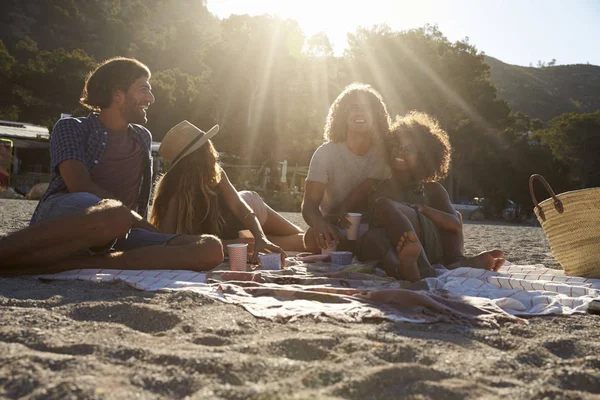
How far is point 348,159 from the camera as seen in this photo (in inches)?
164

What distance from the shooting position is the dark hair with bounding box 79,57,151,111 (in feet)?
11.6

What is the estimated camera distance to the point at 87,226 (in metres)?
2.86

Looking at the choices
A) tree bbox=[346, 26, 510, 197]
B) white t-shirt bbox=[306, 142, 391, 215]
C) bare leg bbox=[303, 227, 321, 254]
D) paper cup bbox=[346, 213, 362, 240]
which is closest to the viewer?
paper cup bbox=[346, 213, 362, 240]

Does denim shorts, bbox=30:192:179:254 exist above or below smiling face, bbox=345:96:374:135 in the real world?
below

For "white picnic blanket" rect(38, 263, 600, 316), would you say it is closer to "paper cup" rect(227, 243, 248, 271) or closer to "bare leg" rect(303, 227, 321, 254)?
"paper cup" rect(227, 243, 248, 271)

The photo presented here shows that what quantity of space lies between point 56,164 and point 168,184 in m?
0.84

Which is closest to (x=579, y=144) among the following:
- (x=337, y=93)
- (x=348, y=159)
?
(x=337, y=93)

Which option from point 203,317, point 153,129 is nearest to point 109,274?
point 203,317

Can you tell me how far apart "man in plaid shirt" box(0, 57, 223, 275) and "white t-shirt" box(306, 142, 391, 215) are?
3.86 feet

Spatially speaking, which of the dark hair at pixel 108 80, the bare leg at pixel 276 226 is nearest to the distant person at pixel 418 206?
the bare leg at pixel 276 226

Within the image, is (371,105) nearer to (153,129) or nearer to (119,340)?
(119,340)

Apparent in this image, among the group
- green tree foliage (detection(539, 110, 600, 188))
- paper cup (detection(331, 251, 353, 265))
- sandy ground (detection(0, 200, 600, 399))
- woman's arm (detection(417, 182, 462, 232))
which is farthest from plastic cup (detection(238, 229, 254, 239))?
green tree foliage (detection(539, 110, 600, 188))

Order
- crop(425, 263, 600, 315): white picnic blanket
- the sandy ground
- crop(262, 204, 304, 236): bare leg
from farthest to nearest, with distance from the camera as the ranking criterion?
1. crop(262, 204, 304, 236): bare leg
2. crop(425, 263, 600, 315): white picnic blanket
3. the sandy ground

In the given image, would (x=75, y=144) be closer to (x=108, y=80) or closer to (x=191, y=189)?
(x=108, y=80)
